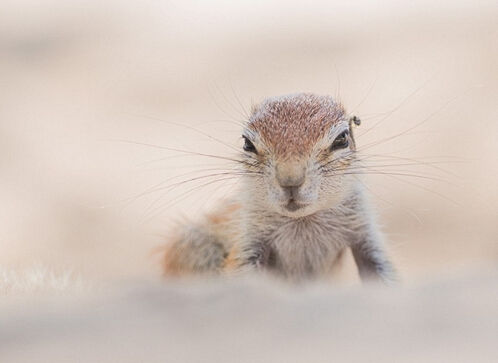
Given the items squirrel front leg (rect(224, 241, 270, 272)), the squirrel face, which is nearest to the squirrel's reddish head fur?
the squirrel face

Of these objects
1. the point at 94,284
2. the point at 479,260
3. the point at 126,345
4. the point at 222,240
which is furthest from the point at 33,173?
the point at 126,345

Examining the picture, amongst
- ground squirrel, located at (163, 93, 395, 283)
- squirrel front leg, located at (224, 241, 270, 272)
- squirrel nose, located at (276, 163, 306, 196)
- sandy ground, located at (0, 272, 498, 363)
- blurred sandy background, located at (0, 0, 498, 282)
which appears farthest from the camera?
blurred sandy background, located at (0, 0, 498, 282)

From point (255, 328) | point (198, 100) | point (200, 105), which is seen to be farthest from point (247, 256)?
point (198, 100)

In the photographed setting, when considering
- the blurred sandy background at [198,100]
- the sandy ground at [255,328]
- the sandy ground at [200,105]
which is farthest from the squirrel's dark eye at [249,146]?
the blurred sandy background at [198,100]

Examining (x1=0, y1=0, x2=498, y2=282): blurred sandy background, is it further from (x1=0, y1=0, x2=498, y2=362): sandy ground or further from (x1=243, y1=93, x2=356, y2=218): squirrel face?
(x1=243, y1=93, x2=356, y2=218): squirrel face

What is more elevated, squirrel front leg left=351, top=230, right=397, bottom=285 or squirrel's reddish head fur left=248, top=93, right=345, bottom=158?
squirrel's reddish head fur left=248, top=93, right=345, bottom=158

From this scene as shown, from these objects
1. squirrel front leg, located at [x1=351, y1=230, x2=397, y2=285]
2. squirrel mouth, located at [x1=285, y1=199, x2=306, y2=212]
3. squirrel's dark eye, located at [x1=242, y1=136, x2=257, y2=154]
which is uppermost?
squirrel's dark eye, located at [x1=242, y1=136, x2=257, y2=154]
